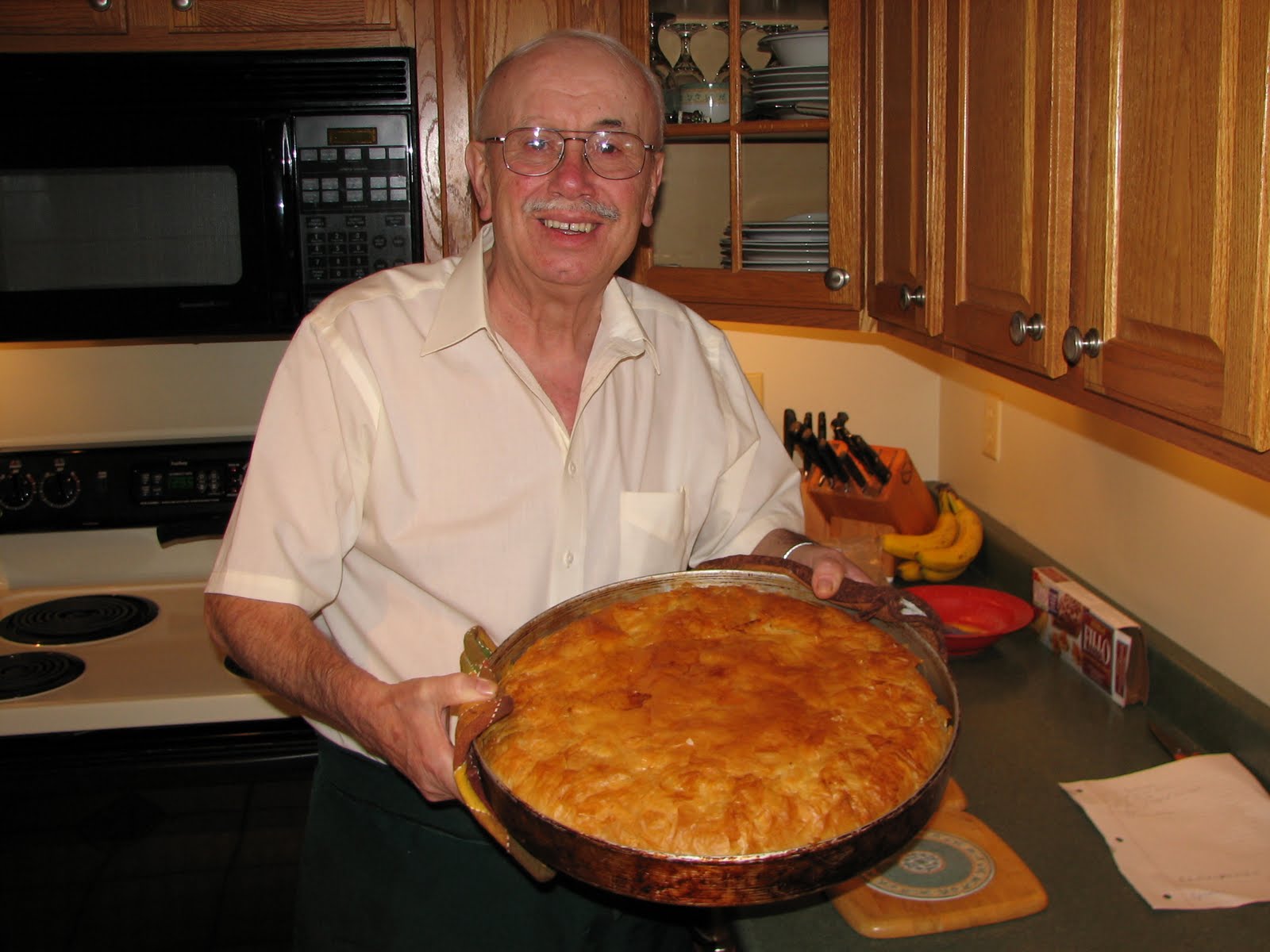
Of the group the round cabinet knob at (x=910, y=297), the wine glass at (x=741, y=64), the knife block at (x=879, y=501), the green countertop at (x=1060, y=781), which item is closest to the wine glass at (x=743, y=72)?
A: the wine glass at (x=741, y=64)

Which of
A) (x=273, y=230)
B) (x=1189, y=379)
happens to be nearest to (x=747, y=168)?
(x=273, y=230)

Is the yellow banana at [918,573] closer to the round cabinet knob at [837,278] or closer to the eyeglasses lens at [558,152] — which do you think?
the round cabinet knob at [837,278]

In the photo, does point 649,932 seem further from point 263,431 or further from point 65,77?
point 65,77

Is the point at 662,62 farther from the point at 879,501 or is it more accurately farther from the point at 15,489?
the point at 15,489

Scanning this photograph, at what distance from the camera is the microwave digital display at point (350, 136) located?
6.62ft

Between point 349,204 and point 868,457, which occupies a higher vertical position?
point 349,204

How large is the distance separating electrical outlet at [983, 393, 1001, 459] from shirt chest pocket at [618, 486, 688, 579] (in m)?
1.09

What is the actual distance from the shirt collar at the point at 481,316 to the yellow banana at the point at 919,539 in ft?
2.96

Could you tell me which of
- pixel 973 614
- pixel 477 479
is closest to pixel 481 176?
pixel 477 479

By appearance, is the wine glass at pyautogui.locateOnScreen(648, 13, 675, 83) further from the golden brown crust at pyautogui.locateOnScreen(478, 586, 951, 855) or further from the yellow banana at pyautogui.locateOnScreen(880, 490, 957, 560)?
the golden brown crust at pyautogui.locateOnScreen(478, 586, 951, 855)

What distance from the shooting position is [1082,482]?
6.63 feet

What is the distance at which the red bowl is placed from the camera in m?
1.88

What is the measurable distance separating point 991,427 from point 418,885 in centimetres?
154

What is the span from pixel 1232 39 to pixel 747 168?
1193 millimetres
